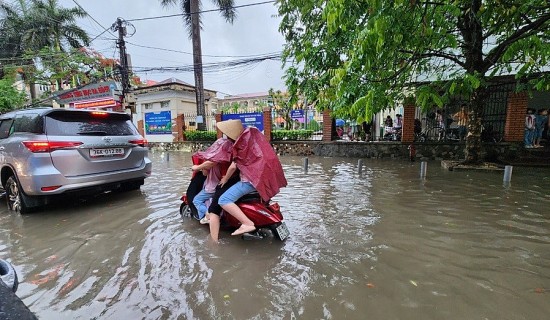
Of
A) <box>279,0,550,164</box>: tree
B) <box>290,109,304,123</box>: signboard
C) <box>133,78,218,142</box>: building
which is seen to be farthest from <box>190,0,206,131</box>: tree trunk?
<box>279,0,550,164</box>: tree

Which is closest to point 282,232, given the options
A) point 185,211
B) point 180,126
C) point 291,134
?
point 185,211

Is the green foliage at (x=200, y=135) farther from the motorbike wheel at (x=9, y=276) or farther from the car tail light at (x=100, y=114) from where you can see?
the motorbike wheel at (x=9, y=276)

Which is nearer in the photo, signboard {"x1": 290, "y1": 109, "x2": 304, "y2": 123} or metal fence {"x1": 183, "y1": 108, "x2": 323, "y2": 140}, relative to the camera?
metal fence {"x1": 183, "y1": 108, "x2": 323, "y2": 140}

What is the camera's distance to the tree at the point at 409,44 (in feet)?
13.8

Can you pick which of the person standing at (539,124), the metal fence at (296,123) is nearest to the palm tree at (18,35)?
the metal fence at (296,123)

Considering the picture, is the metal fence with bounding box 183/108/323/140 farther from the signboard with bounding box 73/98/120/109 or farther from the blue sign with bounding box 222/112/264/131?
the signboard with bounding box 73/98/120/109

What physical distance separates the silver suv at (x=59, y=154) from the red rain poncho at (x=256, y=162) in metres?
2.79

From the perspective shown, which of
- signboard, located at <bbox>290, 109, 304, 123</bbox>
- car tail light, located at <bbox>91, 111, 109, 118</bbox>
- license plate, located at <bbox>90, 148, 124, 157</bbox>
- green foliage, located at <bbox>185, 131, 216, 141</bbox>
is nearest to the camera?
license plate, located at <bbox>90, 148, 124, 157</bbox>

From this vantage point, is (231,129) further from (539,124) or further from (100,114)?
(539,124)

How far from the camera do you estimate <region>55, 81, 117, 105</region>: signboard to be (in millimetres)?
15834

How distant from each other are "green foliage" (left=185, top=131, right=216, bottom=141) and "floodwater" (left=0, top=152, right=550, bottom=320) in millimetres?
11515

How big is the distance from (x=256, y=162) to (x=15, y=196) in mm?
4438

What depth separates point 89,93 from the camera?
16.5 metres

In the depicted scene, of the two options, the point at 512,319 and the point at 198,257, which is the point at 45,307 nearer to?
the point at 198,257
